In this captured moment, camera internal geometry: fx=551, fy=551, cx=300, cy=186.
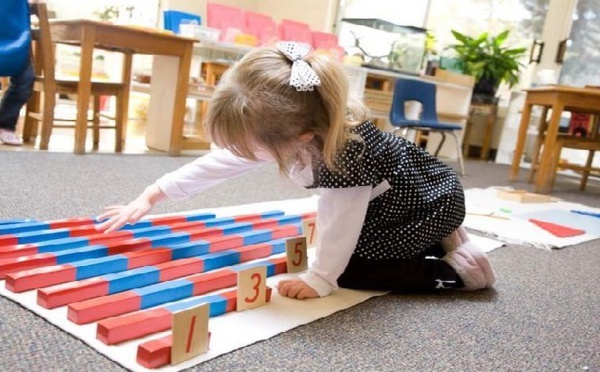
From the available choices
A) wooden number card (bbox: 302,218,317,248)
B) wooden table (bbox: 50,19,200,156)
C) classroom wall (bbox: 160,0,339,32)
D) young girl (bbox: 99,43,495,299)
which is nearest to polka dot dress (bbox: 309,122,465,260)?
young girl (bbox: 99,43,495,299)

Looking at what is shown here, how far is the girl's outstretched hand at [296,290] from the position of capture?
0.97 meters

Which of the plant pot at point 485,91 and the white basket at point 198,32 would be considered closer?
the white basket at point 198,32

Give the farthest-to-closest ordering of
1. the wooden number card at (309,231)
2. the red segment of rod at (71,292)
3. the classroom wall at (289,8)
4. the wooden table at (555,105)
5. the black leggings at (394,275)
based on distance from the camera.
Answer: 1. the classroom wall at (289,8)
2. the wooden table at (555,105)
3. the wooden number card at (309,231)
4. the black leggings at (394,275)
5. the red segment of rod at (71,292)

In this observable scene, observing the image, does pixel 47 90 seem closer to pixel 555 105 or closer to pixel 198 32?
pixel 198 32

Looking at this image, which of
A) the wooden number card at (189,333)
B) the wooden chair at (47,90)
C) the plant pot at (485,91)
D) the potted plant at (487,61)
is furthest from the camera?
the plant pot at (485,91)

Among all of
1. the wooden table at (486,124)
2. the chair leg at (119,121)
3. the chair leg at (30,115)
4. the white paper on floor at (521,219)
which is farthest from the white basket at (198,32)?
the wooden table at (486,124)

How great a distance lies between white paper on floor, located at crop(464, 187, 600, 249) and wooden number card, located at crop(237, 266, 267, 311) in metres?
1.04

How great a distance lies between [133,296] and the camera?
820 mm

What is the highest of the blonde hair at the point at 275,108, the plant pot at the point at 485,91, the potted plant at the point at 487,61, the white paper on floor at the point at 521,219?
the potted plant at the point at 487,61

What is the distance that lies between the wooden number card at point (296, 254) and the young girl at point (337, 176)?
10 cm

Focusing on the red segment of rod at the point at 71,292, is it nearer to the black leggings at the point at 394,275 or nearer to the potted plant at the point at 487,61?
the black leggings at the point at 394,275

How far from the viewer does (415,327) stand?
93 cm

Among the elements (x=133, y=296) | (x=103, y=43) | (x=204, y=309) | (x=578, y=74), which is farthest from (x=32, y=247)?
(x=578, y=74)

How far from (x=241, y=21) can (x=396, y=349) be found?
3.31 meters
